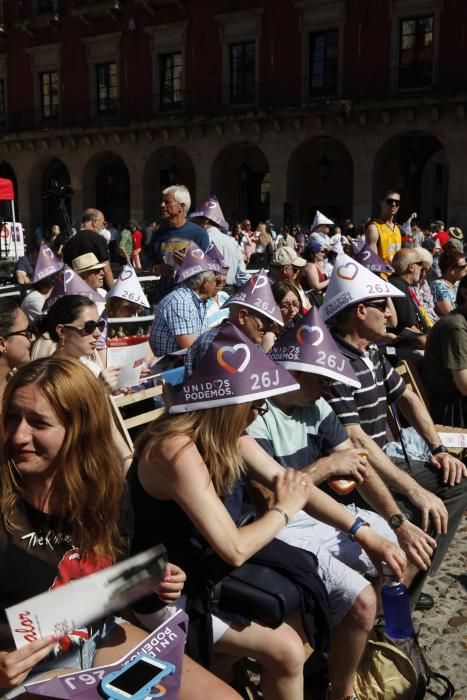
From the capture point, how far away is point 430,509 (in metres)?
3.40

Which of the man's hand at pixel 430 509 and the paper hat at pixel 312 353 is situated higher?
the paper hat at pixel 312 353

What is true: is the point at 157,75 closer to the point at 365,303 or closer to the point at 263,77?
the point at 263,77

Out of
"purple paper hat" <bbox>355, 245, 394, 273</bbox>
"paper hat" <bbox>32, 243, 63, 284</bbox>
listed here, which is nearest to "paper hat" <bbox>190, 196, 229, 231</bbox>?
"purple paper hat" <bbox>355, 245, 394, 273</bbox>

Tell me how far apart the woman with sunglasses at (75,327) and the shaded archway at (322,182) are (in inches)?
873

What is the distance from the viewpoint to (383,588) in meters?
2.96

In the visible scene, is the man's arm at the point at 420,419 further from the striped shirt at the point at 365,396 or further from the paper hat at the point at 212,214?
the paper hat at the point at 212,214

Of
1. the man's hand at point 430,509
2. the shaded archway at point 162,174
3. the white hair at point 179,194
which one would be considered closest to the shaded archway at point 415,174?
the shaded archway at point 162,174

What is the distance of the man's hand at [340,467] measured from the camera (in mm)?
2998

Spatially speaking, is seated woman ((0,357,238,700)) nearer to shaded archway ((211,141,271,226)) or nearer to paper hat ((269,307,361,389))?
paper hat ((269,307,361,389))

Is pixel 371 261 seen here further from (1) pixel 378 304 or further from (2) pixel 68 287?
(2) pixel 68 287

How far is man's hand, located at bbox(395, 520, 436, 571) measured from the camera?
3.09 metres

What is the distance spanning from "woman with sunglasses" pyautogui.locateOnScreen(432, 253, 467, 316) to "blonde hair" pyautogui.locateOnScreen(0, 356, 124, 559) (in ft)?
17.9

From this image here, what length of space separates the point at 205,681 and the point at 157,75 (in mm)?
28033

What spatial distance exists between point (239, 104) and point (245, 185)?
3865 millimetres
